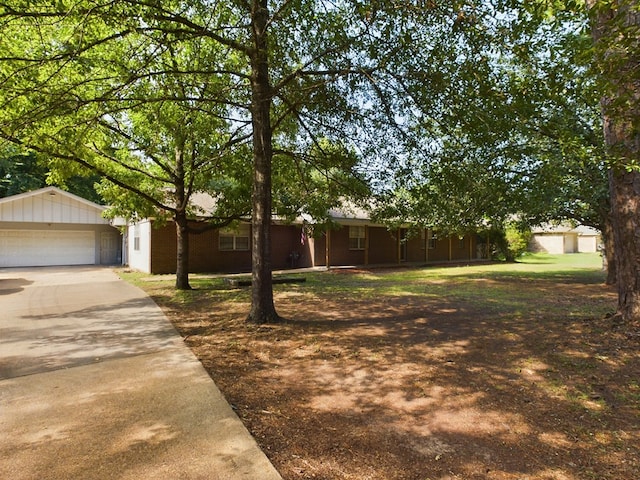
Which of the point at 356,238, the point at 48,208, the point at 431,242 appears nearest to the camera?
the point at 48,208

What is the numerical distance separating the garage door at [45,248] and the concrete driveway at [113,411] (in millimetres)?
17833

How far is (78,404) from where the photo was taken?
3793 millimetres

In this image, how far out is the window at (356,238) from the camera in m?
22.1

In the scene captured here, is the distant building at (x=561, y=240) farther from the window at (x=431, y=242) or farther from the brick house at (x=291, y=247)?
the brick house at (x=291, y=247)

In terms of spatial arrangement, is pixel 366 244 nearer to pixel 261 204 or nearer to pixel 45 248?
pixel 261 204

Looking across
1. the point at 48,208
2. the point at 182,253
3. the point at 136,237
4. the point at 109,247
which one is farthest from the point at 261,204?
the point at 109,247

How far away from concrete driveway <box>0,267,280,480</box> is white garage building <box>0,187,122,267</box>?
1634cm

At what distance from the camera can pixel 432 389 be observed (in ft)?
13.9

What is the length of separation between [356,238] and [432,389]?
18.2 meters

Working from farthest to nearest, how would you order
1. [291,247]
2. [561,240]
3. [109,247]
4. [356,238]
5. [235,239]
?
1. [561,240]
2. [109,247]
3. [356,238]
4. [291,247]
5. [235,239]

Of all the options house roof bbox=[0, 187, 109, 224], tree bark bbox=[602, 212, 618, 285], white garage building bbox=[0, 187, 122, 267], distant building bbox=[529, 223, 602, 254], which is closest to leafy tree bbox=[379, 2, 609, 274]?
tree bark bbox=[602, 212, 618, 285]

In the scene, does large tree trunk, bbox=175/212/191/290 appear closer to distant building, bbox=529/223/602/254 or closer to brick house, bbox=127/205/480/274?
brick house, bbox=127/205/480/274

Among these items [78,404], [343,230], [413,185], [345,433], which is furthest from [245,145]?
[343,230]

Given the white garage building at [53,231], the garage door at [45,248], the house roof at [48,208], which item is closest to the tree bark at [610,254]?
the house roof at [48,208]
